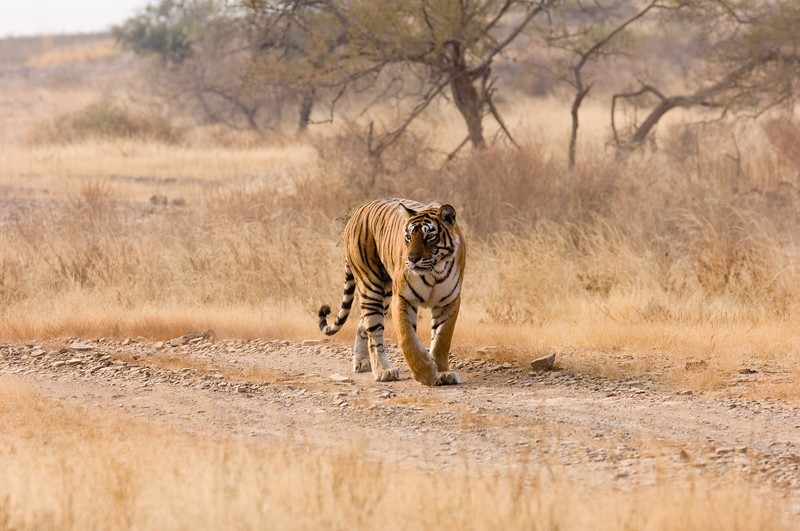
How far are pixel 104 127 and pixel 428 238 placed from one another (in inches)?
945

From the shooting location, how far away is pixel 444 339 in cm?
795

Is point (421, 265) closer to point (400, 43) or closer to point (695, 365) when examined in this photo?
point (695, 365)

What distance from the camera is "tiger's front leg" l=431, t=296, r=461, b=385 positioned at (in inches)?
312

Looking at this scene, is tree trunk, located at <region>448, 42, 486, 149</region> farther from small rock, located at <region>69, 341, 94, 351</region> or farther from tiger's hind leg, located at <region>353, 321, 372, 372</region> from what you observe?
tiger's hind leg, located at <region>353, 321, 372, 372</region>

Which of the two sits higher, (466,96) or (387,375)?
(466,96)

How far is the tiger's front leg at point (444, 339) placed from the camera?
26.0 feet

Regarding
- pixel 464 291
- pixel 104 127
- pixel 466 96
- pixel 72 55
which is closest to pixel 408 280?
pixel 464 291

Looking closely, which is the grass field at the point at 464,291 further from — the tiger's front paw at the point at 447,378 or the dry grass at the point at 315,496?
the tiger's front paw at the point at 447,378

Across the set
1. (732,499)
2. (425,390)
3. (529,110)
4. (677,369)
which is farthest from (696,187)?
(529,110)

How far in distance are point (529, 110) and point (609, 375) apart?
24.3 meters

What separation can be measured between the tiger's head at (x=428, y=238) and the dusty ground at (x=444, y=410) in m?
0.85

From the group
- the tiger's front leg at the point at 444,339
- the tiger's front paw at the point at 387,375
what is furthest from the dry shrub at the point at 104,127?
the tiger's front leg at the point at 444,339

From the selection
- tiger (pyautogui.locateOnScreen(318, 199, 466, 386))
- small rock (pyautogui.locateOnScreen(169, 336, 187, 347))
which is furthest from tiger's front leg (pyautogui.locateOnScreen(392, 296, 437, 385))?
small rock (pyautogui.locateOnScreen(169, 336, 187, 347))

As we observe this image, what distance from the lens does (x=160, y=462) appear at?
17.7 ft
